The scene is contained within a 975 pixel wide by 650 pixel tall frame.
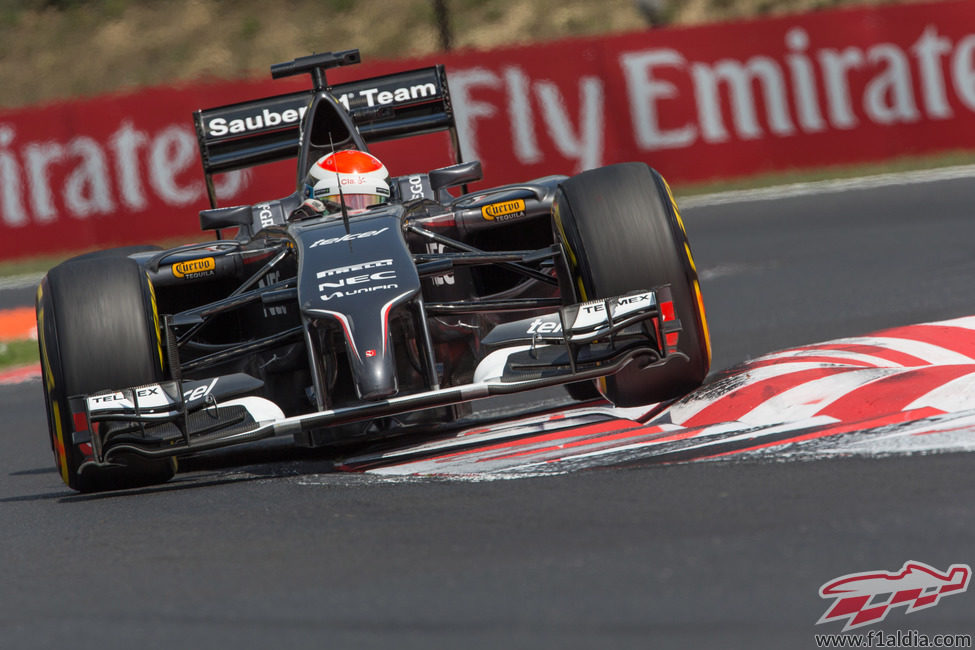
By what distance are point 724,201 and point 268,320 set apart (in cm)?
801

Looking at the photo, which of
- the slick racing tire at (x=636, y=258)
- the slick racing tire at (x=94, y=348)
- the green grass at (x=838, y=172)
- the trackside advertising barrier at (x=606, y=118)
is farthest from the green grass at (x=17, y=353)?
the green grass at (x=838, y=172)

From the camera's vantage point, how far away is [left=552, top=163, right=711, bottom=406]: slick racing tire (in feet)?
16.4

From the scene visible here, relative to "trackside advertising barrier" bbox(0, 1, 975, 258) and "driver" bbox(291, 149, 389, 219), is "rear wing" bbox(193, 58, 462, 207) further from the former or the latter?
"trackside advertising barrier" bbox(0, 1, 975, 258)

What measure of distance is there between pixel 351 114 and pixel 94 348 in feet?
8.04

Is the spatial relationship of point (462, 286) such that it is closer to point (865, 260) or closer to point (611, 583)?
point (611, 583)

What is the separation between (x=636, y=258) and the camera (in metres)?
5.00

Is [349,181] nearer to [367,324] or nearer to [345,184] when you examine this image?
[345,184]

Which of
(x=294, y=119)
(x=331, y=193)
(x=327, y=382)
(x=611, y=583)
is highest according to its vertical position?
(x=294, y=119)

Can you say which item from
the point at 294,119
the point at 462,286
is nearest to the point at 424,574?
the point at 462,286

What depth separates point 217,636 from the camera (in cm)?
297

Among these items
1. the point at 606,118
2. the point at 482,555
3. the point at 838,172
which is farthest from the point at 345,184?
the point at 838,172

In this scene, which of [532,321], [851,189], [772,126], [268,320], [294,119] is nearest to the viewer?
[532,321]

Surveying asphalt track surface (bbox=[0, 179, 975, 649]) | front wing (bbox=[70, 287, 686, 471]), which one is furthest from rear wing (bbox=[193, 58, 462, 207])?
front wing (bbox=[70, 287, 686, 471])

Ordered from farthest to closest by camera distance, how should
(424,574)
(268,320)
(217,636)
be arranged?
(268,320) → (424,574) → (217,636)
